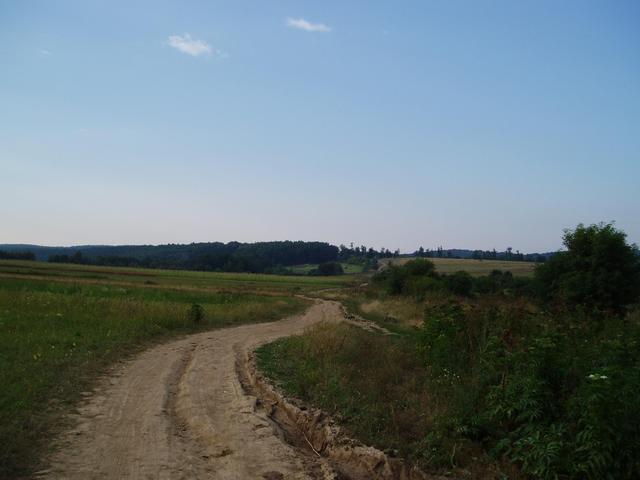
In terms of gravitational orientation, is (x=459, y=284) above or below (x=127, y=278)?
above

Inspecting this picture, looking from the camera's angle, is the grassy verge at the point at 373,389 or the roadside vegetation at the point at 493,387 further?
the grassy verge at the point at 373,389

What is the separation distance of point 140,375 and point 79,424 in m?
4.05

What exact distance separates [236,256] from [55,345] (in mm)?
127296

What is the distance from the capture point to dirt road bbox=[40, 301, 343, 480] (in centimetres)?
604

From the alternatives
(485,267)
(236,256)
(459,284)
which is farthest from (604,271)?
(236,256)

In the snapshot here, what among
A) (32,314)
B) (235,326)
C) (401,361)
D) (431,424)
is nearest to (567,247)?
(235,326)

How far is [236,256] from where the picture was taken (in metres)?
140

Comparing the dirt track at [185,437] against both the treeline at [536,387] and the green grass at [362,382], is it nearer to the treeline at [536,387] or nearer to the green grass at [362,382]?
the green grass at [362,382]

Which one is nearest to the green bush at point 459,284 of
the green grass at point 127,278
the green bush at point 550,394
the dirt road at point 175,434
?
the green grass at point 127,278

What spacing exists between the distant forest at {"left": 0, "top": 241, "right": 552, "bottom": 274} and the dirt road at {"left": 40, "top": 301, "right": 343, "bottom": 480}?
11664cm

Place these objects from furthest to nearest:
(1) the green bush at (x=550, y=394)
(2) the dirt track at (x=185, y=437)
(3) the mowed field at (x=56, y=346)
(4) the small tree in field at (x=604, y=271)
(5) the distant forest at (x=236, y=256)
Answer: (5) the distant forest at (x=236, y=256) → (4) the small tree in field at (x=604, y=271) → (3) the mowed field at (x=56, y=346) → (2) the dirt track at (x=185, y=437) → (1) the green bush at (x=550, y=394)

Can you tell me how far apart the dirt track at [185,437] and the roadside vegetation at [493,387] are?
0.85 m

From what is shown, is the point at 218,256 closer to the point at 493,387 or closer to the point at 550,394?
the point at 493,387

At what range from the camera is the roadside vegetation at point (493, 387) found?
17.0ft
